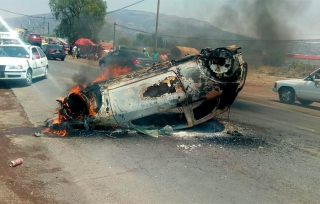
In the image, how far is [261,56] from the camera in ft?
50.0

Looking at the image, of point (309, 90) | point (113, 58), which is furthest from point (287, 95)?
point (113, 58)

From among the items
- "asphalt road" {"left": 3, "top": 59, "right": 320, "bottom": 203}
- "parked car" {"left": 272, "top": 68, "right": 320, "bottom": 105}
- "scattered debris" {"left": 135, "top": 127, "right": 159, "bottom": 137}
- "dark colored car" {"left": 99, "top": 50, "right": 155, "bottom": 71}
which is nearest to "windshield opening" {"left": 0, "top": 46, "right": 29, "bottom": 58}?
"asphalt road" {"left": 3, "top": 59, "right": 320, "bottom": 203}

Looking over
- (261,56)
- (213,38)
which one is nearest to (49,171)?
(261,56)

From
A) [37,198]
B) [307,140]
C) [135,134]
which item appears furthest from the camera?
[307,140]

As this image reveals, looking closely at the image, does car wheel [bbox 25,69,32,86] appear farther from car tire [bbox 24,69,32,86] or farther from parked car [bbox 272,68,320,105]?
parked car [bbox 272,68,320,105]

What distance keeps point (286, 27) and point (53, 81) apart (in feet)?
35.4

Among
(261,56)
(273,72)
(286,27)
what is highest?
(286,27)

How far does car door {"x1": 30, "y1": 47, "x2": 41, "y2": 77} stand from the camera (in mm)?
13359

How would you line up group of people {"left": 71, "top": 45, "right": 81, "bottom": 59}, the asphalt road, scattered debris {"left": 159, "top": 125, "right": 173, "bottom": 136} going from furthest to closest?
group of people {"left": 71, "top": 45, "right": 81, "bottom": 59} < scattered debris {"left": 159, "top": 125, "right": 173, "bottom": 136} < the asphalt road

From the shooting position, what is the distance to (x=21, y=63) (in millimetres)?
12156

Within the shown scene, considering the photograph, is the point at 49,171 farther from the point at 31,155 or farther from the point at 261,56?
the point at 261,56

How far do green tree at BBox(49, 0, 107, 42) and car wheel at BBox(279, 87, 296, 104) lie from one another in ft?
63.8

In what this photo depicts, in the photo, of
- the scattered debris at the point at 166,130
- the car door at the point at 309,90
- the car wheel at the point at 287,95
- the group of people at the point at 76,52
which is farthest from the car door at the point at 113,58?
the scattered debris at the point at 166,130

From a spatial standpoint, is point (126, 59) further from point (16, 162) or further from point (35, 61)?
point (16, 162)
